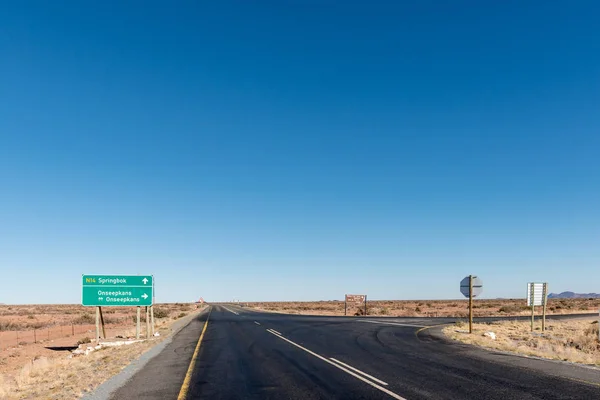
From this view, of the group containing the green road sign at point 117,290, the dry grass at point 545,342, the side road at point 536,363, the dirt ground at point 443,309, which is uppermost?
the green road sign at point 117,290

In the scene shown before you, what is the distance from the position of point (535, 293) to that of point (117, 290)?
82.0 ft

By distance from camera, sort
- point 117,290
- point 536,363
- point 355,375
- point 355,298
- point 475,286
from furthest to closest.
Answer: point 355,298 → point 117,290 → point 475,286 → point 536,363 → point 355,375

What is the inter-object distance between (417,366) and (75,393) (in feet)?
31.3

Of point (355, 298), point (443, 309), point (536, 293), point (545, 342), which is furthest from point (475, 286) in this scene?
point (443, 309)

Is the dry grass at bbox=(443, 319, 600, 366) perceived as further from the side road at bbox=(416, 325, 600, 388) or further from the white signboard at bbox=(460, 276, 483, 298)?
the white signboard at bbox=(460, 276, 483, 298)

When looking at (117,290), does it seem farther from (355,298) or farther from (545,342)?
(355,298)

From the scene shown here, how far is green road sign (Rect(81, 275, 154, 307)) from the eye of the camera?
25484 millimetres

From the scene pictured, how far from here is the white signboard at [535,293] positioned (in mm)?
28359

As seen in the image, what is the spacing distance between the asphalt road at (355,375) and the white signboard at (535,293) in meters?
11.3

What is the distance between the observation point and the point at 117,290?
26.0 meters

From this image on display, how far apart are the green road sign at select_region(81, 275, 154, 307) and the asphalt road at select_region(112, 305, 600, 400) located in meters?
7.80

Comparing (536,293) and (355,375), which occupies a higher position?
(536,293)

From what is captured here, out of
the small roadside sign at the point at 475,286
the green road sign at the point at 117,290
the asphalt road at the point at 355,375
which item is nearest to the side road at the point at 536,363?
the asphalt road at the point at 355,375

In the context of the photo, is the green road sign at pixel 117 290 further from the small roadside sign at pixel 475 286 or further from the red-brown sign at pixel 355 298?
the red-brown sign at pixel 355 298
